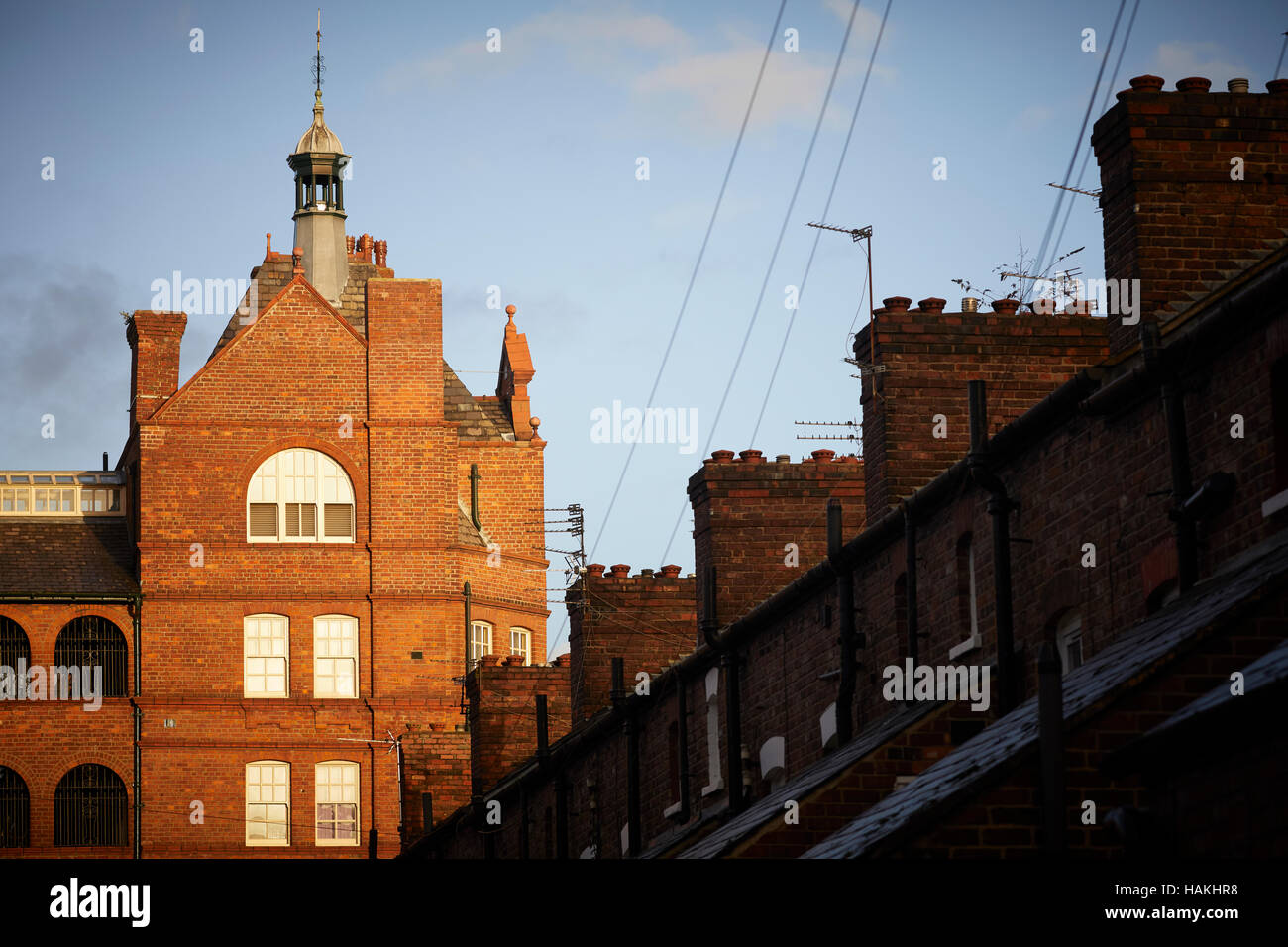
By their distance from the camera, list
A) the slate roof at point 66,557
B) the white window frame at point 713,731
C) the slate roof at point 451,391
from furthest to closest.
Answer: the slate roof at point 451,391 < the slate roof at point 66,557 < the white window frame at point 713,731

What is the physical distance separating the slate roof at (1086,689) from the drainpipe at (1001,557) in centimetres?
246

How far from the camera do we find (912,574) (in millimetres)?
20469

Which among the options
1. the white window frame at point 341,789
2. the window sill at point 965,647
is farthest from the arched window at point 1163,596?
the white window frame at point 341,789

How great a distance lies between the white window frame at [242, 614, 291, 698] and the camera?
54.0m

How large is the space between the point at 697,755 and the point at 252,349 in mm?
31582

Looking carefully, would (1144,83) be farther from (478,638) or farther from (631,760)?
(478,638)

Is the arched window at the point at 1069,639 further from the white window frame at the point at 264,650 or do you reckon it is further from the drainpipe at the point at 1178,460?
the white window frame at the point at 264,650

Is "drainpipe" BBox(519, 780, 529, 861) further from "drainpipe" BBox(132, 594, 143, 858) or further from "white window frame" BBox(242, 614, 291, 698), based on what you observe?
"drainpipe" BBox(132, 594, 143, 858)

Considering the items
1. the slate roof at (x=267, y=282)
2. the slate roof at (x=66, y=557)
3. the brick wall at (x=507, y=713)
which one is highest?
the slate roof at (x=267, y=282)

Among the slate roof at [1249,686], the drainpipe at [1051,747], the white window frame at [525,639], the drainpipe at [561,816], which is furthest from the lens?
the white window frame at [525,639]

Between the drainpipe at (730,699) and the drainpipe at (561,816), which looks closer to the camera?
the drainpipe at (730,699)

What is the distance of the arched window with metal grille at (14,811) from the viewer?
52844 millimetres

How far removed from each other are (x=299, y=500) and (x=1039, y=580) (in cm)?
3969

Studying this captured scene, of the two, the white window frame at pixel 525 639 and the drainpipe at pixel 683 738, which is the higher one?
the white window frame at pixel 525 639
